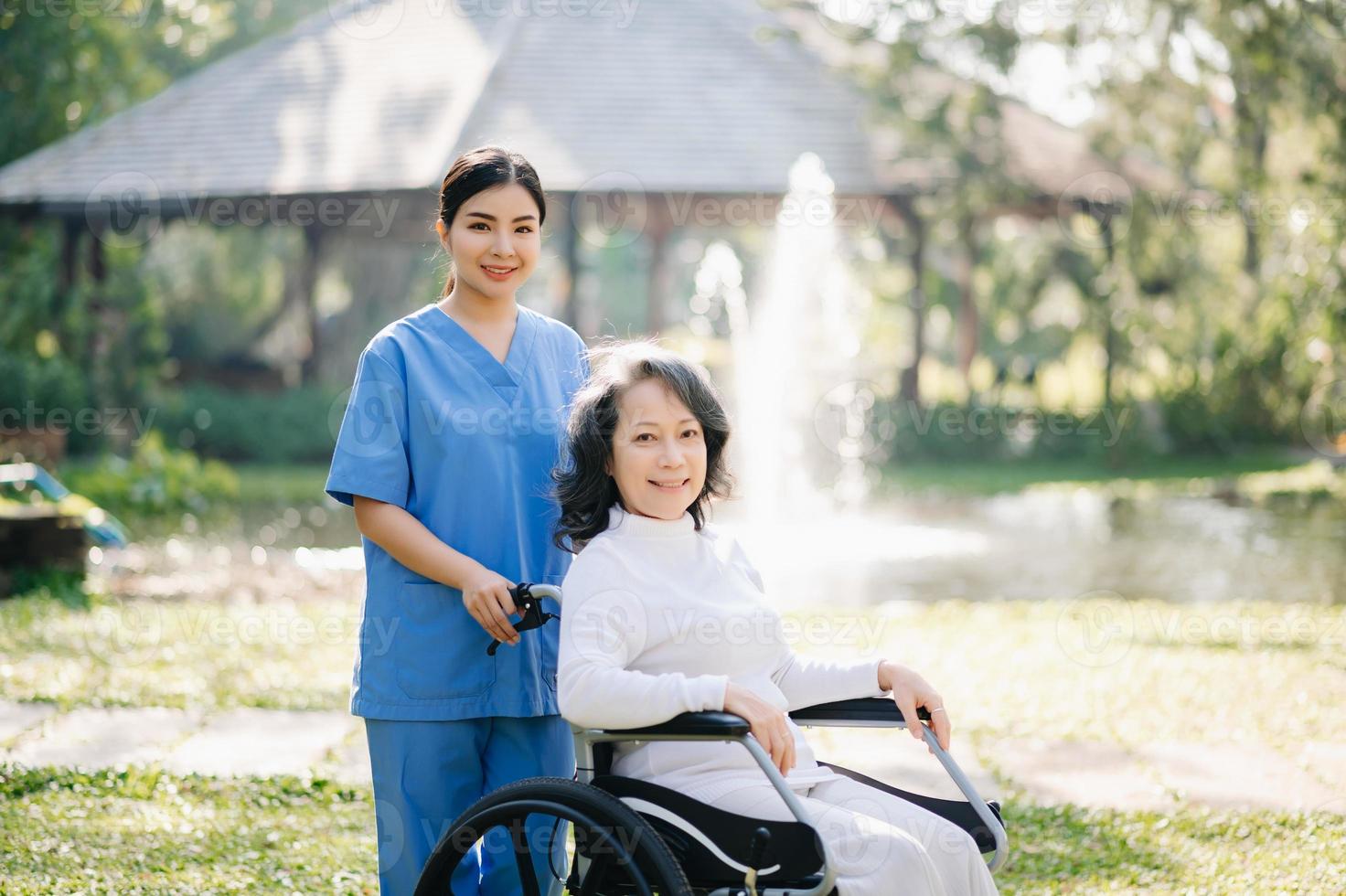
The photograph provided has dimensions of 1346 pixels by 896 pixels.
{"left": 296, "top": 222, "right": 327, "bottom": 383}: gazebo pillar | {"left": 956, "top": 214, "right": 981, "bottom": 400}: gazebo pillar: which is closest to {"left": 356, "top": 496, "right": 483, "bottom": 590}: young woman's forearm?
{"left": 956, "top": 214, "right": 981, "bottom": 400}: gazebo pillar

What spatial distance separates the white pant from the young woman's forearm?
1.90ft

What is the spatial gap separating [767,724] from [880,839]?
10.7 inches

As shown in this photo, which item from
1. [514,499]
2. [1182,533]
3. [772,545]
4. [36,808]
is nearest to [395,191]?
[772,545]

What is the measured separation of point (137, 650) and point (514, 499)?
13.2 ft

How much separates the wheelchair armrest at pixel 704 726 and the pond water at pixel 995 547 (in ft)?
18.4

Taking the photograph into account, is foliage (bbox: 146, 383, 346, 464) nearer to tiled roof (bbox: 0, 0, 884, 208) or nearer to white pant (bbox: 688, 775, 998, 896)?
tiled roof (bbox: 0, 0, 884, 208)

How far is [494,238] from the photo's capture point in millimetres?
2688

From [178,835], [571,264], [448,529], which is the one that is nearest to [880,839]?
[448,529]

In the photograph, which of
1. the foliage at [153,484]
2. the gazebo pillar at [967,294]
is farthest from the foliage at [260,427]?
the gazebo pillar at [967,294]

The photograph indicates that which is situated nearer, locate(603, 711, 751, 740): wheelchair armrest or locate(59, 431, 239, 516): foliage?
locate(603, 711, 751, 740): wheelchair armrest

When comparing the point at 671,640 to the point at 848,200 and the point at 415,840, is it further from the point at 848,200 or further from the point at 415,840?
the point at 848,200

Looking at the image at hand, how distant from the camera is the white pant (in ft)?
7.47

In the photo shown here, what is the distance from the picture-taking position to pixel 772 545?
10.1 meters

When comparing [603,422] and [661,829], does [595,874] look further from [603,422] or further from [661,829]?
[603,422]
